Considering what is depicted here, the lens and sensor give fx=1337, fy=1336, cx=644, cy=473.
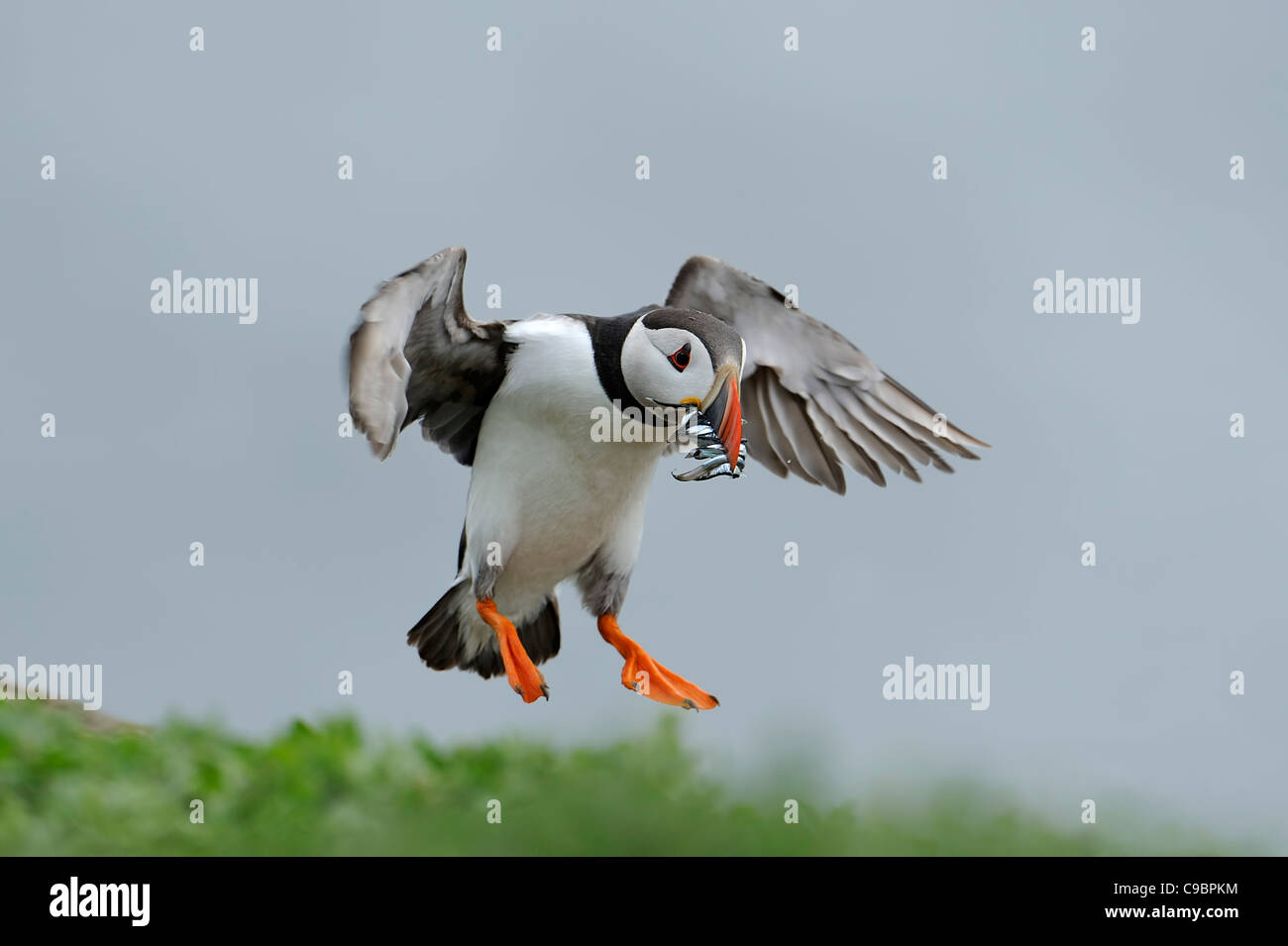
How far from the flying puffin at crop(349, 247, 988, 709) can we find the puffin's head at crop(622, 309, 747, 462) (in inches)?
0.5

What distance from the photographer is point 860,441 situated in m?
10.0

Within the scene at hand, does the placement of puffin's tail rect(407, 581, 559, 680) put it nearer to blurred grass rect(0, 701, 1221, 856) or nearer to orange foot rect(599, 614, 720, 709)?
orange foot rect(599, 614, 720, 709)

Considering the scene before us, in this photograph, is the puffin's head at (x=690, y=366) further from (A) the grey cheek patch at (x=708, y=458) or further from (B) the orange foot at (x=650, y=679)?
(B) the orange foot at (x=650, y=679)

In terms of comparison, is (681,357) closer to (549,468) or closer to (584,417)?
(584,417)

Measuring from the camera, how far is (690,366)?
794cm

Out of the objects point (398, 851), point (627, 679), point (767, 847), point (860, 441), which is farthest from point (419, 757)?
point (860, 441)

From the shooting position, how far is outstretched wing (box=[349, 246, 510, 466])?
24.0 feet

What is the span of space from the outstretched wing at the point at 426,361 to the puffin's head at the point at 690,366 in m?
1.16

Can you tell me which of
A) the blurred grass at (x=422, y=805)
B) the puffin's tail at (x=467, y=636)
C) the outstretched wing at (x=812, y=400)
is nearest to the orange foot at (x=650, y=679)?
the puffin's tail at (x=467, y=636)

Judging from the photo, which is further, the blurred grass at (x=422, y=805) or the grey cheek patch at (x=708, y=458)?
the grey cheek patch at (x=708, y=458)

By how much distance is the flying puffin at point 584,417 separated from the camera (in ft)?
25.9
